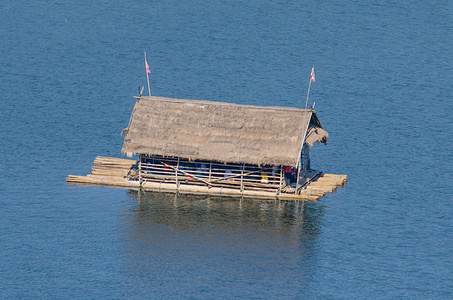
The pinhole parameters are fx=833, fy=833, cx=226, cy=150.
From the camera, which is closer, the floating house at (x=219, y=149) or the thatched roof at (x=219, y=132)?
the thatched roof at (x=219, y=132)

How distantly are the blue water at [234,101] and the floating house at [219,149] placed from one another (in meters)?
1.73

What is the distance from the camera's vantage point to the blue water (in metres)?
54.4

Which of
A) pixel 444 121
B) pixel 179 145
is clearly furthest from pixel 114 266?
pixel 444 121

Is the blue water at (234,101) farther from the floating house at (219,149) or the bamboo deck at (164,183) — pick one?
Result: the floating house at (219,149)

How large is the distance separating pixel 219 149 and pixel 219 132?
1.70 metres

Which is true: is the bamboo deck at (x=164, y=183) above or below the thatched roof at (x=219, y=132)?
below

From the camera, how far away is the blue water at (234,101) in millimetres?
54438

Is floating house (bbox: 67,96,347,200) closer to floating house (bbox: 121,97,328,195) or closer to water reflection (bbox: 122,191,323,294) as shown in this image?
floating house (bbox: 121,97,328,195)

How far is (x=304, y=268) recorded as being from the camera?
55250 millimetres

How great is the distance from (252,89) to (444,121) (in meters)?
23.5

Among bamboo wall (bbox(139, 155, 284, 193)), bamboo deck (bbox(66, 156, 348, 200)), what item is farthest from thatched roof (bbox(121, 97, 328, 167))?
bamboo deck (bbox(66, 156, 348, 200))

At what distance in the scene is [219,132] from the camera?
67125mm

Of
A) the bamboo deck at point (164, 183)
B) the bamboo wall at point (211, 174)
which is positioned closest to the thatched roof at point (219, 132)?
the bamboo wall at point (211, 174)

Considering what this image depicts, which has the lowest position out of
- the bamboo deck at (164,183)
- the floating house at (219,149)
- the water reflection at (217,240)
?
the water reflection at (217,240)
